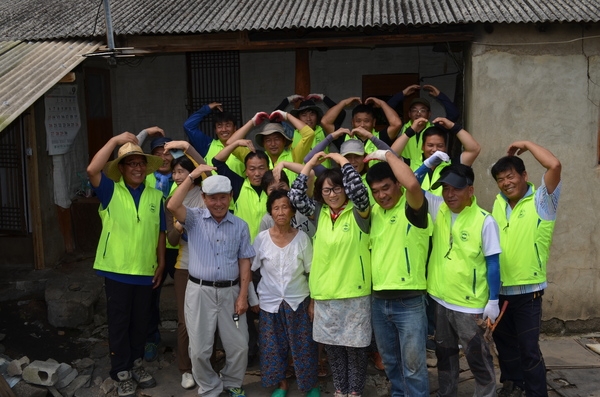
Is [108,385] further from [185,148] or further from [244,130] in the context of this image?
[244,130]

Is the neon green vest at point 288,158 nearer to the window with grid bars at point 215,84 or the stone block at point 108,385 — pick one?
the stone block at point 108,385

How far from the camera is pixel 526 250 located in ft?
15.0

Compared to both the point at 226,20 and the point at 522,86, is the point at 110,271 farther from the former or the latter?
the point at 522,86

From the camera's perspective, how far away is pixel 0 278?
25.9 feet

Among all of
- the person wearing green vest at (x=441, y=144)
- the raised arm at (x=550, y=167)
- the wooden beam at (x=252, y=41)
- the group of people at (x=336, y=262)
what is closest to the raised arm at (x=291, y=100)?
the wooden beam at (x=252, y=41)

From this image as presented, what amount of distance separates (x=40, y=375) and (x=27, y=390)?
18cm

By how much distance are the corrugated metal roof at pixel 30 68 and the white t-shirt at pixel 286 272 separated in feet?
7.58

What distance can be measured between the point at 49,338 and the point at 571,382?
5.20m

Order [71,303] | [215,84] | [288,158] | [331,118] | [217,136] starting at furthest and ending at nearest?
[215,84] → [71,303] → [331,118] → [217,136] → [288,158]

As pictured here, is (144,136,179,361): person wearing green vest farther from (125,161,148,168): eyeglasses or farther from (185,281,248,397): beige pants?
(185,281,248,397): beige pants

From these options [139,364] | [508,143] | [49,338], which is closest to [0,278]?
[49,338]

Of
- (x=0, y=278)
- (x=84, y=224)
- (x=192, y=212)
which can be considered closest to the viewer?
(x=192, y=212)

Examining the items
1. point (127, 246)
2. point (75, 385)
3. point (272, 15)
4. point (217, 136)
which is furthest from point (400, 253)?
point (272, 15)

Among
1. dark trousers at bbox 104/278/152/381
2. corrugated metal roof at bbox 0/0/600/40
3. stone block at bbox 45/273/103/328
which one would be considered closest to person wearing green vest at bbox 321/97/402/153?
corrugated metal roof at bbox 0/0/600/40
